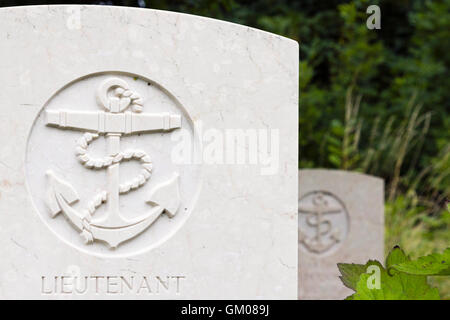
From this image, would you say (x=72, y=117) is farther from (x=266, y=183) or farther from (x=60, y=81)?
(x=266, y=183)

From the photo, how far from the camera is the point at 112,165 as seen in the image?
6.95 feet

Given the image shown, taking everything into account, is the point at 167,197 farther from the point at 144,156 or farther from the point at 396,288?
the point at 396,288

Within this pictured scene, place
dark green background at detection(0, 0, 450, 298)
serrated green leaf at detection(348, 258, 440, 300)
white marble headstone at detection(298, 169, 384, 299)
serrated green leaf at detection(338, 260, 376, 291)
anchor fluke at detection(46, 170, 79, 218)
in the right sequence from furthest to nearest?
1. dark green background at detection(0, 0, 450, 298)
2. white marble headstone at detection(298, 169, 384, 299)
3. anchor fluke at detection(46, 170, 79, 218)
4. serrated green leaf at detection(338, 260, 376, 291)
5. serrated green leaf at detection(348, 258, 440, 300)

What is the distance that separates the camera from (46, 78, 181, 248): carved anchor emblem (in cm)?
208

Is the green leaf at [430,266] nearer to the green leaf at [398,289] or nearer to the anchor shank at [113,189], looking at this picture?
the green leaf at [398,289]

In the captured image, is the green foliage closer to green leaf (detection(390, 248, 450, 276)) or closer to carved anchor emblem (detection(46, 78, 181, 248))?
green leaf (detection(390, 248, 450, 276))

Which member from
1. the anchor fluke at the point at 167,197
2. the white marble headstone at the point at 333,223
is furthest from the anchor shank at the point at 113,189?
the white marble headstone at the point at 333,223

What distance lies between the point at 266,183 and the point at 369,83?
5.13 m

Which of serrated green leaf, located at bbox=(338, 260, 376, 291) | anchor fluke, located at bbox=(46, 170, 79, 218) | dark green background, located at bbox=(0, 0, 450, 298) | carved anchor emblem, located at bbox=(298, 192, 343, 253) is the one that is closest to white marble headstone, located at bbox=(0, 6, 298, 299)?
anchor fluke, located at bbox=(46, 170, 79, 218)

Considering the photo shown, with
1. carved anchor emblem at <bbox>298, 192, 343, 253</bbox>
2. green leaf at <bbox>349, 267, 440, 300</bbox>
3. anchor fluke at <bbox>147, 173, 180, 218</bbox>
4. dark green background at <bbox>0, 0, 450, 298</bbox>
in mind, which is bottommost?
carved anchor emblem at <bbox>298, 192, 343, 253</bbox>

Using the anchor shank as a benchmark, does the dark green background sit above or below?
above

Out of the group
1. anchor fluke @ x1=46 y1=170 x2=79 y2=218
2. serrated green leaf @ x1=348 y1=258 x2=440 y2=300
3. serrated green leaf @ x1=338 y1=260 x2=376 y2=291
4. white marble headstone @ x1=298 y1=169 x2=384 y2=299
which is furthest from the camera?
white marble headstone @ x1=298 y1=169 x2=384 y2=299

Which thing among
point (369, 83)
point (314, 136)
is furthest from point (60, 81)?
point (369, 83)

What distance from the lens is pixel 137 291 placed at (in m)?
2.13
